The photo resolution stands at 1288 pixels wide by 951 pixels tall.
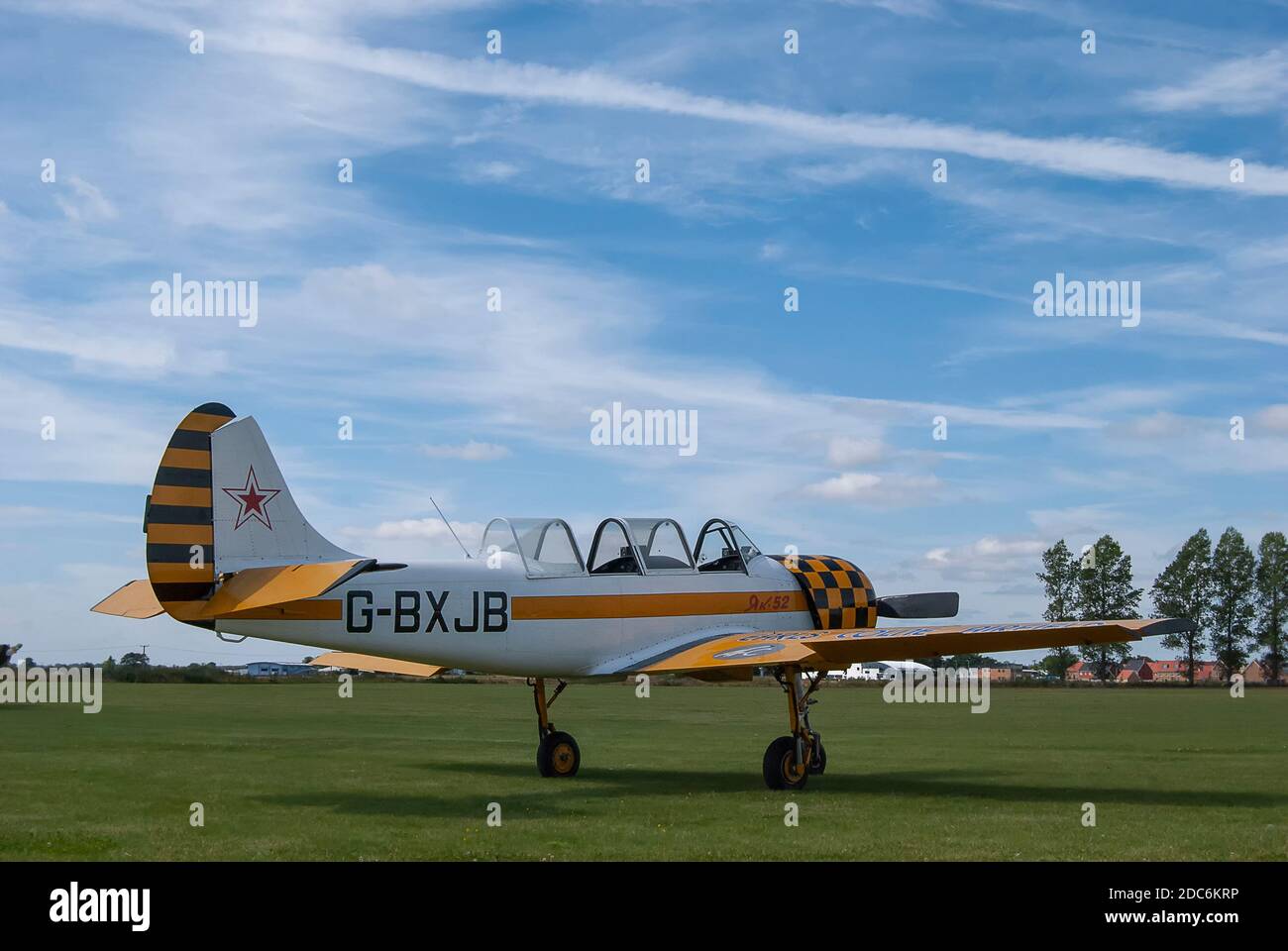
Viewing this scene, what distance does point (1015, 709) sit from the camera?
37.7 metres

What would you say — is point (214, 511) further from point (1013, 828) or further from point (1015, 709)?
point (1015, 709)

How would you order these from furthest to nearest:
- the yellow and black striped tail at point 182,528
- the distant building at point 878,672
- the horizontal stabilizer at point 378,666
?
the distant building at point 878,672 < the horizontal stabilizer at point 378,666 < the yellow and black striped tail at point 182,528

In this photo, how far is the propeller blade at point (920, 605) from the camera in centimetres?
1903

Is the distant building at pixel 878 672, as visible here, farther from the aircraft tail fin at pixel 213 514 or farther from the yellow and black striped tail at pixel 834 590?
the aircraft tail fin at pixel 213 514

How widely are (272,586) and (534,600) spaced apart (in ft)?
10.7

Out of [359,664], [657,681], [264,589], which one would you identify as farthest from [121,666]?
[264,589]

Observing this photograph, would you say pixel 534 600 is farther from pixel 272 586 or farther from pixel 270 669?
pixel 270 669

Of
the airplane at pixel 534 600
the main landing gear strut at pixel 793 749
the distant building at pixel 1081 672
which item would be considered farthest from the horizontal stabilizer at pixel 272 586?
the distant building at pixel 1081 672

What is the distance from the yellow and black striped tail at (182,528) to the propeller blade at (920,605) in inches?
385

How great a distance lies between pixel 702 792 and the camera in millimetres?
15109

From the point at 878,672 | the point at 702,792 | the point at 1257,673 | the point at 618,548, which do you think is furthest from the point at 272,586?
the point at 1257,673

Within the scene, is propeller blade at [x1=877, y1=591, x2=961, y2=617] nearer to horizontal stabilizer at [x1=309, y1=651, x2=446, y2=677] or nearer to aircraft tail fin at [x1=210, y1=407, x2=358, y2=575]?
horizontal stabilizer at [x1=309, y1=651, x2=446, y2=677]

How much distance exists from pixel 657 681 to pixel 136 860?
5176 cm
